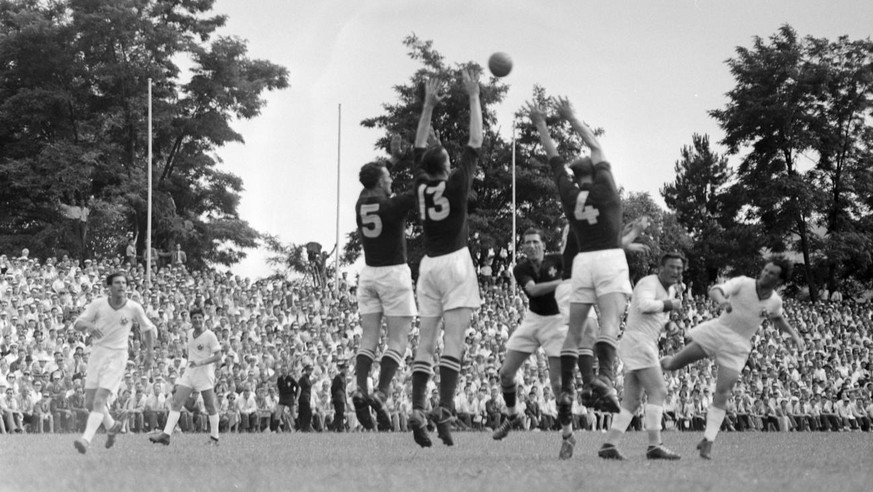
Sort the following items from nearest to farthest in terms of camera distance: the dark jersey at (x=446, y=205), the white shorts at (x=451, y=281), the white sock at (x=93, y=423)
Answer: the dark jersey at (x=446, y=205) → the white shorts at (x=451, y=281) → the white sock at (x=93, y=423)

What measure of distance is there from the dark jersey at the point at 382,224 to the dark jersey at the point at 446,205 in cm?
28

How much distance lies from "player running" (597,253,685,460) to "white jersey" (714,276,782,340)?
0.70 metres

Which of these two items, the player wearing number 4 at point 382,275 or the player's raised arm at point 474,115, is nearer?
the player's raised arm at point 474,115

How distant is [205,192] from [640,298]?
4612 cm

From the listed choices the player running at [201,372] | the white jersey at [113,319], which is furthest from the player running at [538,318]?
the player running at [201,372]

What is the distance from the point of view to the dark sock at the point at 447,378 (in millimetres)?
11703

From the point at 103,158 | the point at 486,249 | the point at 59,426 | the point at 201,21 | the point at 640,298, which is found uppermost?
the point at 201,21

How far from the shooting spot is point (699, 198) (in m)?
79.8

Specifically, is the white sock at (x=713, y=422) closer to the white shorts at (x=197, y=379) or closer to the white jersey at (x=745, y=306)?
the white jersey at (x=745, y=306)

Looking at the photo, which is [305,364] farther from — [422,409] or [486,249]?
[486,249]

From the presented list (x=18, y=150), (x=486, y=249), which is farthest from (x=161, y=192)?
(x=486, y=249)

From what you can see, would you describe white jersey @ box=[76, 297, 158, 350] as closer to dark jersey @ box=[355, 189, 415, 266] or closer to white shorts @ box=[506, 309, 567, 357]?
dark jersey @ box=[355, 189, 415, 266]

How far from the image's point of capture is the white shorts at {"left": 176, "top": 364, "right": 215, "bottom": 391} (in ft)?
63.2

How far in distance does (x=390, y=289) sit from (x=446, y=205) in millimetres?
1270
